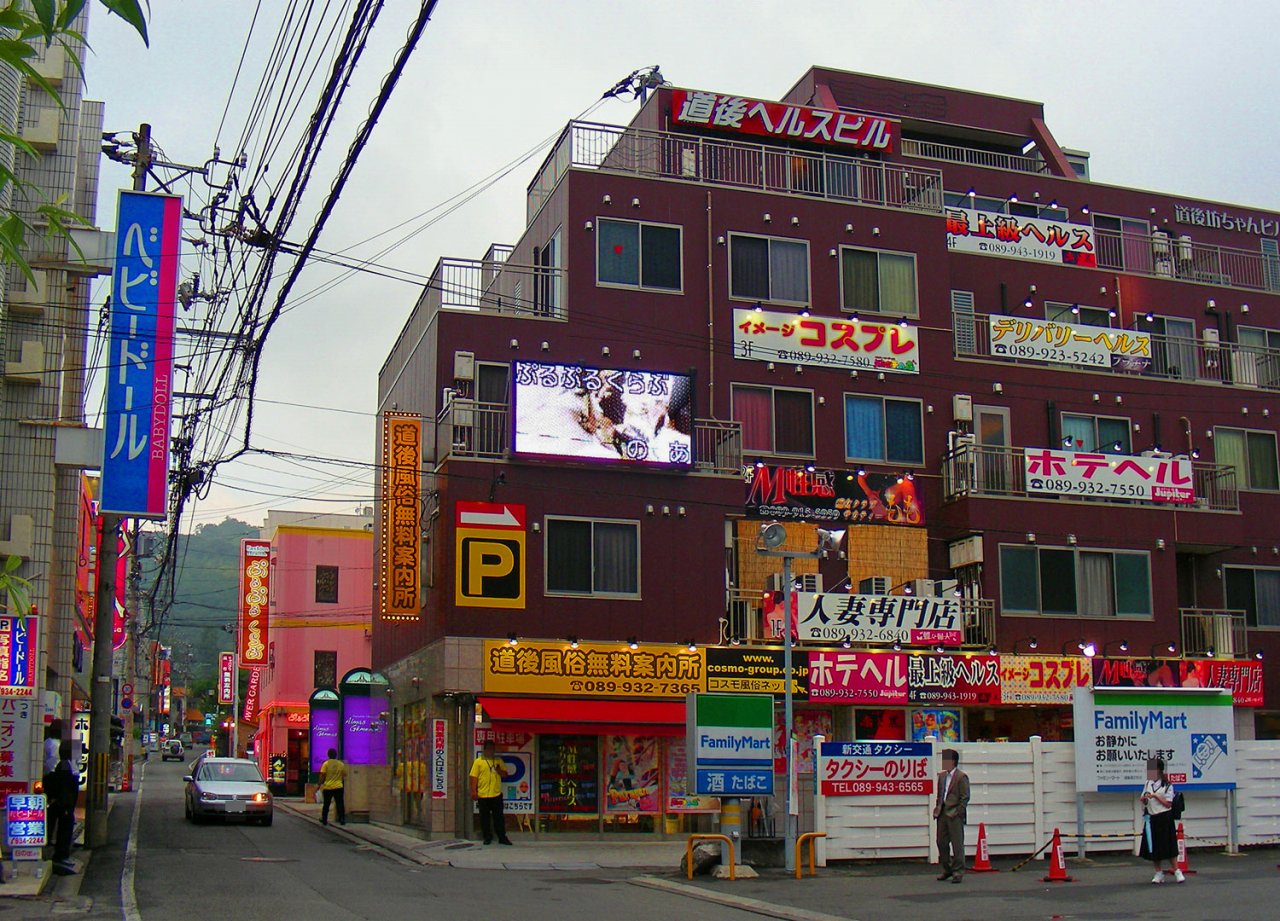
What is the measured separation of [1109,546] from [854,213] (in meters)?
9.88

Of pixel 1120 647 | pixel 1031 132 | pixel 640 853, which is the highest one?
pixel 1031 132

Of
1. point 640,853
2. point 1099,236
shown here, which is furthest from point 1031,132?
point 640,853

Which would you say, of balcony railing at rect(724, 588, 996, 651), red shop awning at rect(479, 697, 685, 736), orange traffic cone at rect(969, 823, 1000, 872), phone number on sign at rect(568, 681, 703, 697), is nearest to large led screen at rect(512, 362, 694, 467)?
balcony railing at rect(724, 588, 996, 651)

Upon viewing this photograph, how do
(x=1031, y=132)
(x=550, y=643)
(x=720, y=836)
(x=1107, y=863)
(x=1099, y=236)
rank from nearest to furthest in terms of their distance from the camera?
(x=720, y=836) < (x=1107, y=863) < (x=550, y=643) < (x=1099, y=236) < (x=1031, y=132)

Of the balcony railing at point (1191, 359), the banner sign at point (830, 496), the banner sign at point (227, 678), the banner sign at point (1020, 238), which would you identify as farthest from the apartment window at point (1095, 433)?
the banner sign at point (227, 678)

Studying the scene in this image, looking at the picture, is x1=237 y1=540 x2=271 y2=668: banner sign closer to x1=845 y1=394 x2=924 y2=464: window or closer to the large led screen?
the large led screen

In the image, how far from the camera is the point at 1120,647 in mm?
31859

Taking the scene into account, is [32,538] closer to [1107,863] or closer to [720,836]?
[720,836]

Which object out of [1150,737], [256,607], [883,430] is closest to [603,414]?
[883,430]

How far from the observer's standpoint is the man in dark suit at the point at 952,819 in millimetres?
18734

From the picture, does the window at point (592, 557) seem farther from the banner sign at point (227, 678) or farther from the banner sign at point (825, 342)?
the banner sign at point (227, 678)

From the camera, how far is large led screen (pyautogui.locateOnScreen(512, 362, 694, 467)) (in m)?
28.5

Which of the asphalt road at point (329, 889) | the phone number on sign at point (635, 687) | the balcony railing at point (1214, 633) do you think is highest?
the balcony railing at point (1214, 633)

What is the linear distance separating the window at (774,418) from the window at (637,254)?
3064 mm
